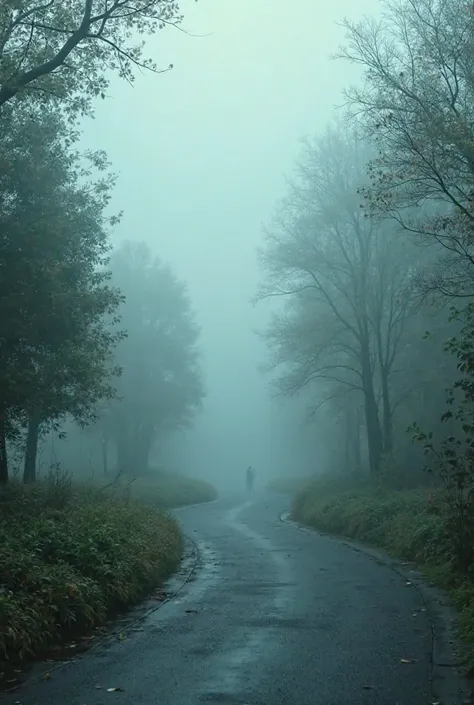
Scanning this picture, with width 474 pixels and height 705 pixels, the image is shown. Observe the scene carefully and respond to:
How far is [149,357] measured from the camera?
4666 cm

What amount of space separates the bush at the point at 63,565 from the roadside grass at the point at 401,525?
4.25m

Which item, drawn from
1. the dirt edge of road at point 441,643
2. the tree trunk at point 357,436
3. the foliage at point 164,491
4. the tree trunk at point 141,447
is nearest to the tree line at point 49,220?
the dirt edge of road at point 441,643

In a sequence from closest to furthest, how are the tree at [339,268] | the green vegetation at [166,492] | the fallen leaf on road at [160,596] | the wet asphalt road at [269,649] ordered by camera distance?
the wet asphalt road at [269,649]
the fallen leaf on road at [160,596]
the tree at [339,268]
the green vegetation at [166,492]

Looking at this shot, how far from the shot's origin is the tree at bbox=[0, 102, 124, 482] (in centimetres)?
1577

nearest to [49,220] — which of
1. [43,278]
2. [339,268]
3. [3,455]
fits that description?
[43,278]

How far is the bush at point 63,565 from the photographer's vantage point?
8.16 metres

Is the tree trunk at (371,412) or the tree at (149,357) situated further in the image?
the tree at (149,357)

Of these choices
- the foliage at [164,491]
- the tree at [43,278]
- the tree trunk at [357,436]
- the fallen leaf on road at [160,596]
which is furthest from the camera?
the tree trunk at [357,436]

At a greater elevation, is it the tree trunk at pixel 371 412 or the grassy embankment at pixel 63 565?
the tree trunk at pixel 371 412

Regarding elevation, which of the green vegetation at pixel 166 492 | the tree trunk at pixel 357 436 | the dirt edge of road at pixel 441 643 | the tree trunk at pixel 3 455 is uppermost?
the tree trunk at pixel 357 436

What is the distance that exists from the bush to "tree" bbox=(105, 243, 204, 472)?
29.6m

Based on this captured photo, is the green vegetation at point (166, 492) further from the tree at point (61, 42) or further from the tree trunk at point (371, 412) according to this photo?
the tree at point (61, 42)

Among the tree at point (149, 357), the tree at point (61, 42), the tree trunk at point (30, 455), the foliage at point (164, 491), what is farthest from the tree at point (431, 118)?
the tree at point (149, 357)

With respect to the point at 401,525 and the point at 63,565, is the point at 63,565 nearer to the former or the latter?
the point at 63,565
